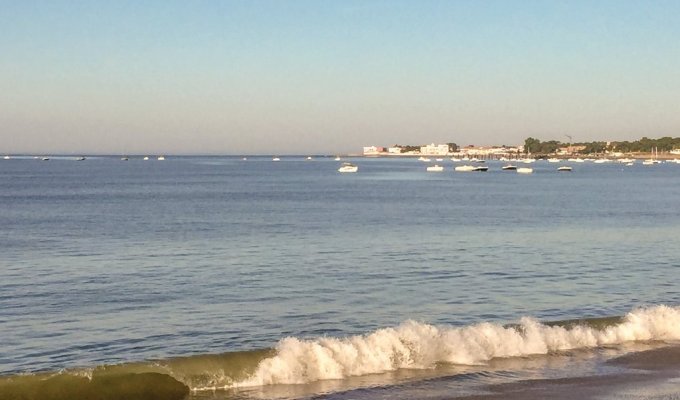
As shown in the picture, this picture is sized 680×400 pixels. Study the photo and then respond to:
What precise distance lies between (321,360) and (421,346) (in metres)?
2.46

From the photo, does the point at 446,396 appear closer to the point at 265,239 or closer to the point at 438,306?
the point at 438,306

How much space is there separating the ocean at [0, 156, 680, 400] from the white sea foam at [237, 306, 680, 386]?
1.4 inches

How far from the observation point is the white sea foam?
747 inches

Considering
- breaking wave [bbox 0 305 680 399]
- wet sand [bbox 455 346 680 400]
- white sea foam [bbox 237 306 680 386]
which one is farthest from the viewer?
white sea foam [bbox 237 306 680 386]

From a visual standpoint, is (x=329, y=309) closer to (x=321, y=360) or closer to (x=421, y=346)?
(x=421, y=346)

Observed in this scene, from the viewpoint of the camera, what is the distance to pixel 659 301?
96.3 feet

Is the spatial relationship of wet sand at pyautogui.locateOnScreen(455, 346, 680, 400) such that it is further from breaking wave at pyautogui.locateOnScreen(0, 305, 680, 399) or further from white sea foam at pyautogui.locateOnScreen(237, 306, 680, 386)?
breaking wave at pyautogui.locateOnScreen(0, 305, 680, 399)

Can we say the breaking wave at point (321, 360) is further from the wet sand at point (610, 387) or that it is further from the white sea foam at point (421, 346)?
the wet sand at point (610, 387)

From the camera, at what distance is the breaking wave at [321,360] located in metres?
17.8

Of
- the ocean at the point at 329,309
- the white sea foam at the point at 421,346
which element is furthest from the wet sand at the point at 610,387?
the white sea foam at the point at 421,346

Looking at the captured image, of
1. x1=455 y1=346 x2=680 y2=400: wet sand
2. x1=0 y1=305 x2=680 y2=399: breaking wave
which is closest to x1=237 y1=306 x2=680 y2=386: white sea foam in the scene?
x1=0 y1=305 x2=680 y2=399: breaking wave

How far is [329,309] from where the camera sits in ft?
90.2

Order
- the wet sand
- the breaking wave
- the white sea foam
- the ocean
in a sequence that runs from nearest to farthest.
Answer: the wet sand < the breaking wave < the ocean < the white sea foam

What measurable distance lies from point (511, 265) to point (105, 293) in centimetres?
1747
